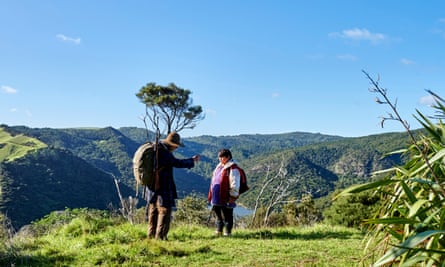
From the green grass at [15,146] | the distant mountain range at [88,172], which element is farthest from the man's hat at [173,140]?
the green grass at [15,146]

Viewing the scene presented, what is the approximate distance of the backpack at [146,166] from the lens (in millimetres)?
6250

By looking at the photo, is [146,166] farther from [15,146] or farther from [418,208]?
[15,146]

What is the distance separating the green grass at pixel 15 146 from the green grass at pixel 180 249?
10445cm

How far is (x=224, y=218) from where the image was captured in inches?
281

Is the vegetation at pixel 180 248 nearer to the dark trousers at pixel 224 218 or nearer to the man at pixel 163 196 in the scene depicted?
the dark trousers at pixel 224 218

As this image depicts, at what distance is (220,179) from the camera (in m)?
7.10

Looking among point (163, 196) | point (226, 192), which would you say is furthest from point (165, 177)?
point (226, 192)

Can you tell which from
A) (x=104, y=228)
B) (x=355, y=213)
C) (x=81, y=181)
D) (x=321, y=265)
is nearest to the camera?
(x=321, y=265)

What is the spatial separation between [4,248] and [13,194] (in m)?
77.8

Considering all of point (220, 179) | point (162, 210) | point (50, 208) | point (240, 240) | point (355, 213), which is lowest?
point (50, 208)

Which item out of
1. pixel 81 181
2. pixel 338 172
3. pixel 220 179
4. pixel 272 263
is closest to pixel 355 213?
pixel 220 179

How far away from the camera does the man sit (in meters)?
6.31

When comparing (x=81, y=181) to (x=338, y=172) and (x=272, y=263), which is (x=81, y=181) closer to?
(x=338, y=172)

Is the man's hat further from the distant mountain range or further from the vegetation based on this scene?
the distant mountain range
